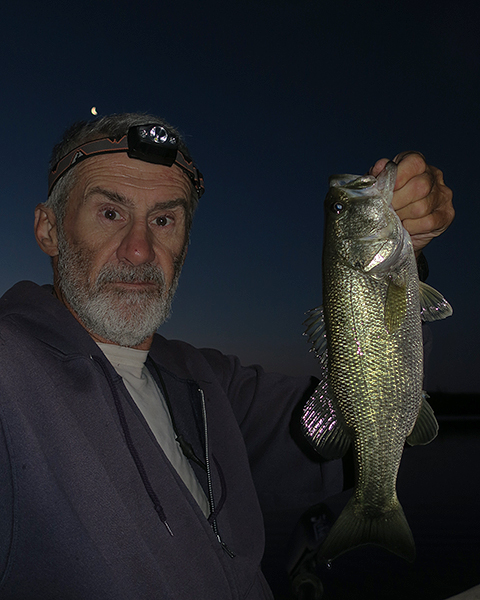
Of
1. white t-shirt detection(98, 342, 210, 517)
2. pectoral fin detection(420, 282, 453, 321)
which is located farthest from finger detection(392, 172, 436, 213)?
white t-shirt detection(98, 342, 210, 517)

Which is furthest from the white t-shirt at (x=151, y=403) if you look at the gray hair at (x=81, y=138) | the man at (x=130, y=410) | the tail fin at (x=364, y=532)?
the gray hair at (x=81, y=138)

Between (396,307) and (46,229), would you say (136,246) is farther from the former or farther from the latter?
(396,307)

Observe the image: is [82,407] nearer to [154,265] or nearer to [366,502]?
[154,265]

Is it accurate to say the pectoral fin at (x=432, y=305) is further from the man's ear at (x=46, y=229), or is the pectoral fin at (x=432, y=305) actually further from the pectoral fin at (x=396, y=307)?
the man's ear at (x=46, y=229)

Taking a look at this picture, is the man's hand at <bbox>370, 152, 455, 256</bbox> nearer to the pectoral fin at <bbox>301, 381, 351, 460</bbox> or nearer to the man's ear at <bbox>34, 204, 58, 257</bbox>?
the pectoral fin at <bbox>301, 381, 351, 460</bbox>

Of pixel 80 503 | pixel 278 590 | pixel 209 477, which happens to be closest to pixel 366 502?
pixel 209 477

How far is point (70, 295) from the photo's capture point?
9.71 ft

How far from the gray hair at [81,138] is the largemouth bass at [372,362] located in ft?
4.75

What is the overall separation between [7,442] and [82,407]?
345mm

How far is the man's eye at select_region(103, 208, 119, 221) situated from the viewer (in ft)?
9.61

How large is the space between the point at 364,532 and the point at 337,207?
1.60 metres

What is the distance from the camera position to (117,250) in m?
2.89

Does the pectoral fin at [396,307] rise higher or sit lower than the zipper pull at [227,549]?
higher

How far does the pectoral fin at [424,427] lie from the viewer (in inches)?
84.1
